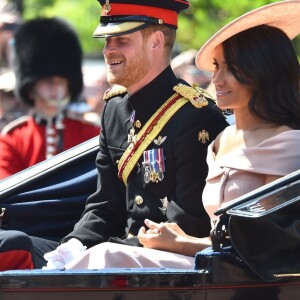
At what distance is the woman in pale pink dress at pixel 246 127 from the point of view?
167 inches

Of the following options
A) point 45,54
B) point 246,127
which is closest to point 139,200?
point 246,127

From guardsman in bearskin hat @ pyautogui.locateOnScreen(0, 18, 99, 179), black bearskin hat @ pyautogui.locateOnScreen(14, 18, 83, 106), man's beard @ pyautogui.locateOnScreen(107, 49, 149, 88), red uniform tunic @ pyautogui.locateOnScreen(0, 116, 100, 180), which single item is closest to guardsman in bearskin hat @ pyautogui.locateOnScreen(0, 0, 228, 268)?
man's beard @ pyautogui.locateOnScreen(107, 49, 149, 88)

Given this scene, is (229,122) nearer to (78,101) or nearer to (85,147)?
(85,147)

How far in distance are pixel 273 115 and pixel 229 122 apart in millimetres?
578

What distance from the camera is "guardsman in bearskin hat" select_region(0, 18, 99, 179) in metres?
7.44

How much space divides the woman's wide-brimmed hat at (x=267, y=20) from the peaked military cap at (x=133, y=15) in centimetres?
36

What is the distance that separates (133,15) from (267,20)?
24.8 inches

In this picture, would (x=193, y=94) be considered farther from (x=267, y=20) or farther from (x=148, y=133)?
(x=267, y=20)

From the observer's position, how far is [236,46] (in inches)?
175

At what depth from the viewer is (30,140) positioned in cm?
757

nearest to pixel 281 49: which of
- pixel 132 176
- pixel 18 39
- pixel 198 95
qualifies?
pixel 198 95

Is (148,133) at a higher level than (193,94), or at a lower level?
lower

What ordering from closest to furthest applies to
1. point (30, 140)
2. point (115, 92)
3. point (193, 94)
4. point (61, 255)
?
1. point (61, 255)
2. point (193, 94)
3. point (115, 92)
4. point (30, 140)

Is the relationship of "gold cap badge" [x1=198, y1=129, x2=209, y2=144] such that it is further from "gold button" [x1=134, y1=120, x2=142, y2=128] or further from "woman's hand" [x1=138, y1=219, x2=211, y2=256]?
"woman's hand" [x1=138, y1=219, x2=211, y2=256]
